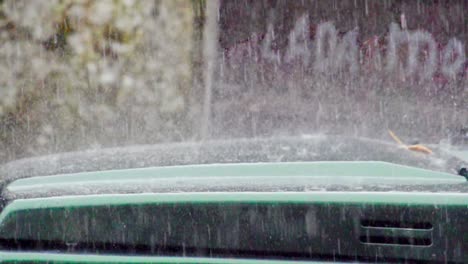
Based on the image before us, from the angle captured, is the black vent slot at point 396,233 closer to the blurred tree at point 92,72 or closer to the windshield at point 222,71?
the windshield at point 222,71

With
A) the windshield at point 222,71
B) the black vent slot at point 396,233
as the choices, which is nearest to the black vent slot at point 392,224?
the black vent slot at point 396,233

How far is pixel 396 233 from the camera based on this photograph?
54.1 inches

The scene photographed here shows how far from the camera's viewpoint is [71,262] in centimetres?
140

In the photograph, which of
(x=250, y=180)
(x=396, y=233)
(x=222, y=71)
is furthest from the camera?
(x=222, y=71)

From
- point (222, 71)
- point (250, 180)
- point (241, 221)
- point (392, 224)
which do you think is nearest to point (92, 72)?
point (222, 71)

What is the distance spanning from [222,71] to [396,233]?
5415mm

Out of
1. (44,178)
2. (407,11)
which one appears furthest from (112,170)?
(407,11)

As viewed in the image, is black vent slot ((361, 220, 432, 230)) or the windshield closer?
black vent slot ((361, 220, 432, 230))

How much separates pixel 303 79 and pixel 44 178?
546 cm

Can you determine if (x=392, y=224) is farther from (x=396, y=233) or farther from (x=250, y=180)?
(x=250, y=180)

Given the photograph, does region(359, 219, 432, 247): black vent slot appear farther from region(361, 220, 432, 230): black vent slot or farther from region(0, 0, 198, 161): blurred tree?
region(0, 0, 198, 161): blurred tree

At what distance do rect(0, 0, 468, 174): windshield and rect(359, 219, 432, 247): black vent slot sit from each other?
3.97 m

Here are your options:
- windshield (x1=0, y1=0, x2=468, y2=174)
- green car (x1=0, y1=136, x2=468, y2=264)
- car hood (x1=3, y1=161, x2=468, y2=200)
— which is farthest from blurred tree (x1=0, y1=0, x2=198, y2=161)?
green car (x1=0, y1=136, x2=468, y2=264)

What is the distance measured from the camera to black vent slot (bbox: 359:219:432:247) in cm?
137
